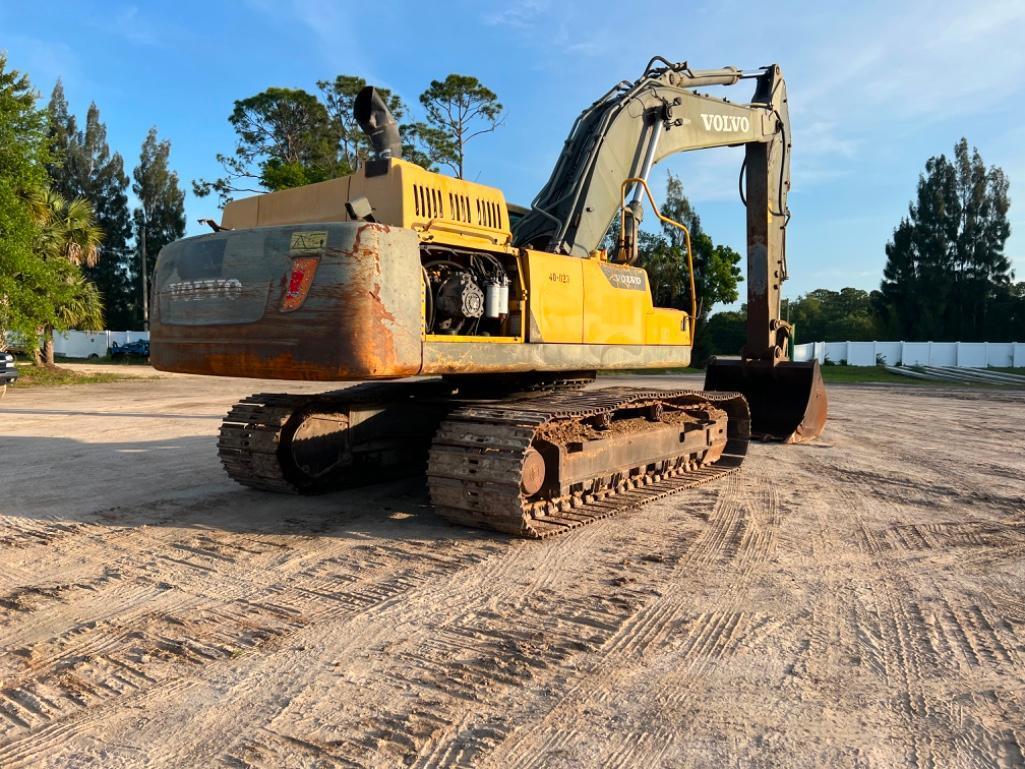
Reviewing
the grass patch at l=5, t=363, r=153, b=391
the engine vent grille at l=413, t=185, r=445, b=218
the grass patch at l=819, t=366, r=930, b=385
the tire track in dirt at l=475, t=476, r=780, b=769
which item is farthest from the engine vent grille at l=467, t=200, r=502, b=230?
the grass patch at l=819, t=366, r=930, b=385

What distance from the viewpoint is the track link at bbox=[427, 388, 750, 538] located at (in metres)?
5.11

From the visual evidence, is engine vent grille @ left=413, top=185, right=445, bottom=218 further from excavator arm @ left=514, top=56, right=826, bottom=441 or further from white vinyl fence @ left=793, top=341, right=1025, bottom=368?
white vinyl fence @ left=793, top=341, right=1025, bottom=368

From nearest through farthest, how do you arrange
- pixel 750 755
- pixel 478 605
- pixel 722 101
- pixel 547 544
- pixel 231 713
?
pixel 750 755 → pixel 231 713 → pixel 478 605 → pixel 547 544 → pixel 722 101

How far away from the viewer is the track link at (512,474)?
511cm

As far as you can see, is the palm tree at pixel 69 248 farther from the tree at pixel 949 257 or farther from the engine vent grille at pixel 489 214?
the tree at pixel 949 257

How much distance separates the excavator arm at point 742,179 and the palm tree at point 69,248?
21964 mm

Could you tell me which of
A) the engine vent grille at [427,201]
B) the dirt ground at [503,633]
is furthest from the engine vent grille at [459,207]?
the dirt ground at [503,633]

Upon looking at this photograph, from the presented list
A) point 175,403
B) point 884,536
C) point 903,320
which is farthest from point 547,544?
point 903,320

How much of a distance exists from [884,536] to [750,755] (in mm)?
3640

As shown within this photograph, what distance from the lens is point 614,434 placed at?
6.29 m

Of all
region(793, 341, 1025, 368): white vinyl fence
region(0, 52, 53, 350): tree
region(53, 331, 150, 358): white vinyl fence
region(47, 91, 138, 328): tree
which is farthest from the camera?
region(47, 91, 138, 328): tree

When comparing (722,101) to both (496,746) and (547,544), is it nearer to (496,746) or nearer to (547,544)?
(547,544)

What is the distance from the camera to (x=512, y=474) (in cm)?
504

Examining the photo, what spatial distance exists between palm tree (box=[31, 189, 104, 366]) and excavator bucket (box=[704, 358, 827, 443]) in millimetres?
21738
